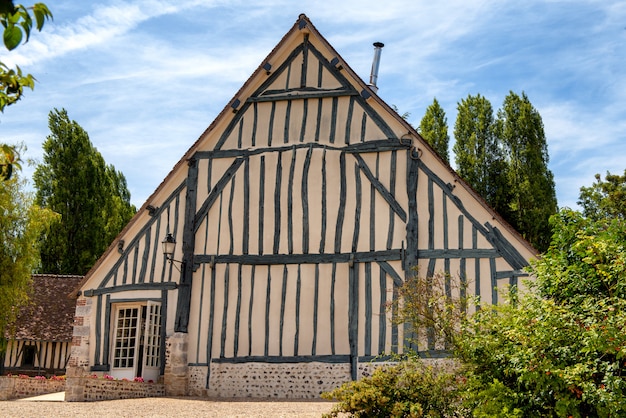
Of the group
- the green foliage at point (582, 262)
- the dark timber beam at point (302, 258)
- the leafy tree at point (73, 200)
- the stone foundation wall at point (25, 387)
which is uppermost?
the leafy tree at point (73, 200)

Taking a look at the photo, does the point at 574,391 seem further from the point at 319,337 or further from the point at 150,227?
the point at 150,227

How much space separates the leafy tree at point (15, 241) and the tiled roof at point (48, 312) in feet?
6.41

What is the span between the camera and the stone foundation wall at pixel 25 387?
39.6 ft

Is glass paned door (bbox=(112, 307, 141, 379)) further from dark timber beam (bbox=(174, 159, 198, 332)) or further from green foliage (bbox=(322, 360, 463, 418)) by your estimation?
green foliage (bbox=(322, 360, 463, 418))

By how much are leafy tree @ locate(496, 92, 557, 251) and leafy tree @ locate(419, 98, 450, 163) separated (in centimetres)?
172

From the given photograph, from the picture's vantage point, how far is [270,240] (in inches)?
490

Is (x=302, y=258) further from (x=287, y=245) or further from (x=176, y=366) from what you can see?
(x=176, y=366)

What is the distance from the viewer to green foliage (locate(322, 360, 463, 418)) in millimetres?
6793

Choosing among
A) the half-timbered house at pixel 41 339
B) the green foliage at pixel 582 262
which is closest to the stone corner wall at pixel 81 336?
the half-timbered house at pixel 41 339

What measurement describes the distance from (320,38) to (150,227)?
4386mm

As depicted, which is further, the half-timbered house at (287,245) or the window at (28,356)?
the window at (28,356)

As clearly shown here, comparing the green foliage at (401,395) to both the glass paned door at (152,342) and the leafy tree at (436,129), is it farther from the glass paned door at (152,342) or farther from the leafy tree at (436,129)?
the leafy tree at (436,129)

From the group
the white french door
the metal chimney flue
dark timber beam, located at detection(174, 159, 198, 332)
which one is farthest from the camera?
the metal chimney flue

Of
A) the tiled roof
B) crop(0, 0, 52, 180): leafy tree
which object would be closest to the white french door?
the tiled roof
